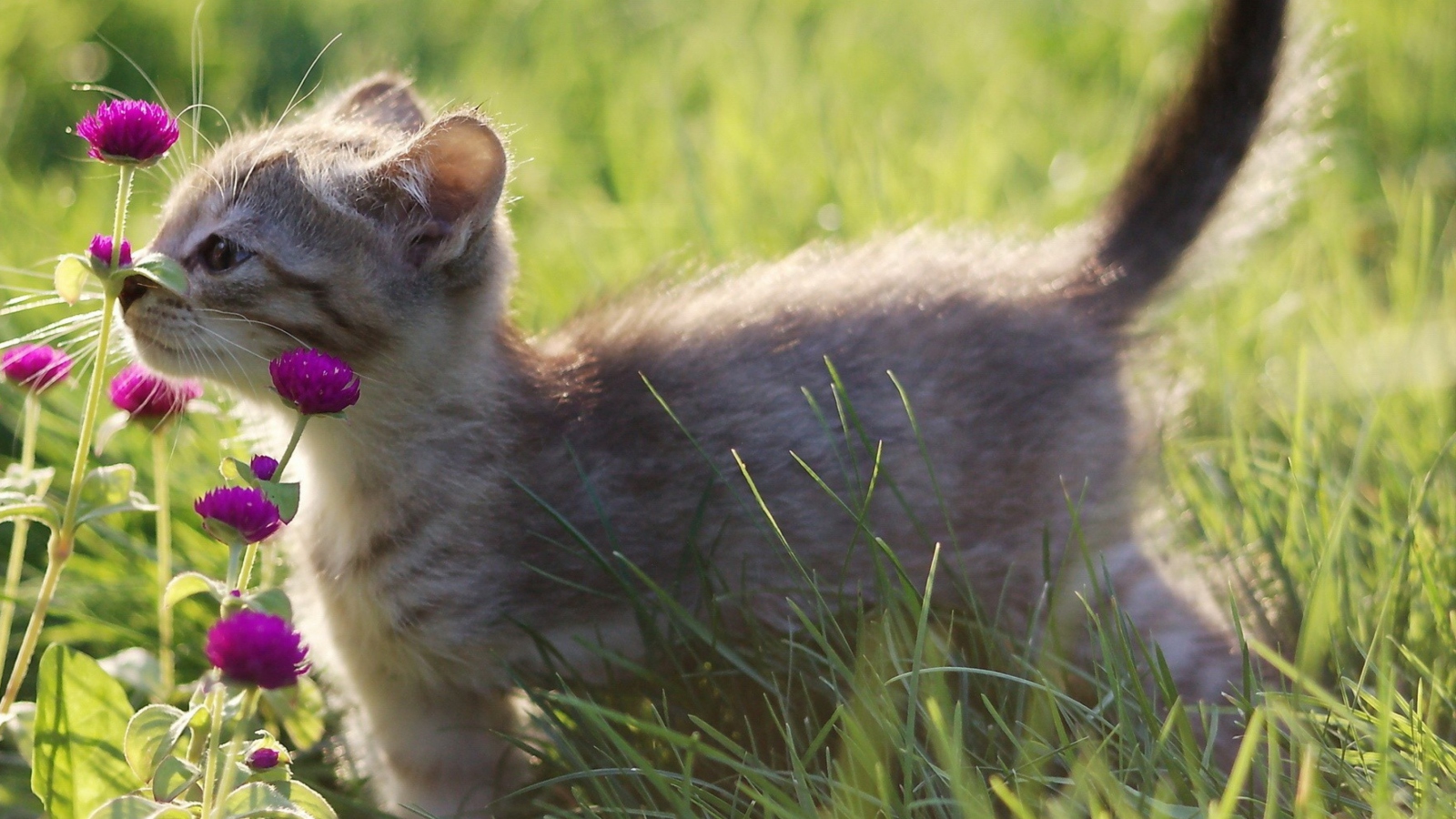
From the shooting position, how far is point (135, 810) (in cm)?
121

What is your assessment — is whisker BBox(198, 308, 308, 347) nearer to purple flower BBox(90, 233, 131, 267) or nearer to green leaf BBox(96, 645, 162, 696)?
purple flower BBox(90, 233, 131, 267)

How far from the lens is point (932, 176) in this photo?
10.3ft

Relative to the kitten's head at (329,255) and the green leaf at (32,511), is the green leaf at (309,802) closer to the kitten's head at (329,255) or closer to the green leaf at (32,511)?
the green leaf at (32,511)

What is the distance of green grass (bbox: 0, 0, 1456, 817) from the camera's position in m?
1.45

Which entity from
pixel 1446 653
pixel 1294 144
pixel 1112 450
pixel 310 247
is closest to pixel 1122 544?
pixel 1112 450

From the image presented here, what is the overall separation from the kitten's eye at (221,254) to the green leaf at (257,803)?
0.76 metres

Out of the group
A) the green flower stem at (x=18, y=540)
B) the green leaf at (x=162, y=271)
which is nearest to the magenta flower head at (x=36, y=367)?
the green flower stem at (x=18, y=540)

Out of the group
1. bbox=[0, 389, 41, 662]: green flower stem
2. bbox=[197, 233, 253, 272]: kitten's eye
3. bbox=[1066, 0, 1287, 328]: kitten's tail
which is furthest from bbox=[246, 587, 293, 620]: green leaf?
bbox=[1066, 0, 1287, 328]: kitten's tail

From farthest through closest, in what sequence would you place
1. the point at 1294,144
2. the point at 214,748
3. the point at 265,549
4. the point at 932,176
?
the point at 932,176 < the point at 1294,144 < the point at 265,549 < the point at 214,748

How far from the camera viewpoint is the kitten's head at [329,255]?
166 cm

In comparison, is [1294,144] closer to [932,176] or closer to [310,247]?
[932,176]

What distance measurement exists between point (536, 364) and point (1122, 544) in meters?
0.94

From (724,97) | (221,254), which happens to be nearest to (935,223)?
(724,97)

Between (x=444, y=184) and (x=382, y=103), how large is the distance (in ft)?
1.73
